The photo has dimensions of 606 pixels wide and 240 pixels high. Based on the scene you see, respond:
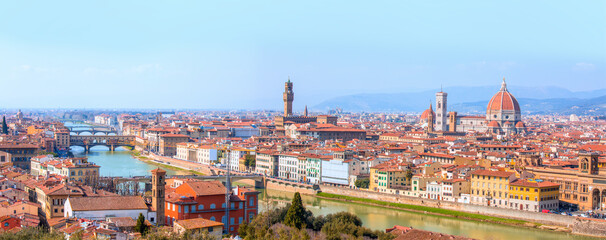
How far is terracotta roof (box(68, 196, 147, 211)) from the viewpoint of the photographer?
16438 millimetres

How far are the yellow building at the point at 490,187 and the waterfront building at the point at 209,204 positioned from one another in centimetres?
858

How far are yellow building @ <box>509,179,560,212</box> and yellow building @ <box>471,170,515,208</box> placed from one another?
25cm

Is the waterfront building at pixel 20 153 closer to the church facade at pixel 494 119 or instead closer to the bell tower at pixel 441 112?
the church facade at pixel 494 119

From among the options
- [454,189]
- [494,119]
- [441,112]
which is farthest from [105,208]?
[441,112]

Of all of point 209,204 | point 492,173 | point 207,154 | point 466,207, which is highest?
point 492,173

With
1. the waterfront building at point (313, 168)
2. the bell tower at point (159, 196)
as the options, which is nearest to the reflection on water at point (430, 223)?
the waterfront building at point (313, 168)

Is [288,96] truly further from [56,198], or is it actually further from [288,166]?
[56,198]

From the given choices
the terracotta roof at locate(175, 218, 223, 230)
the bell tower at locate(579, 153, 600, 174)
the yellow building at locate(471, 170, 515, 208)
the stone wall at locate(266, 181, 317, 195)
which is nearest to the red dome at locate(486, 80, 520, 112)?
the stone wall at locate(266, 181, 317, 195)

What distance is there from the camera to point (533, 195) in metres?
22.9

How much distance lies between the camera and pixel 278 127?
62.8m

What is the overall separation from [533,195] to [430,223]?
3.14 metres

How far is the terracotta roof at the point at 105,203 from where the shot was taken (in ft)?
53.9

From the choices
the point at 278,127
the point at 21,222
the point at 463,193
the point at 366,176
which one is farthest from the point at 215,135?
the point at 21,222

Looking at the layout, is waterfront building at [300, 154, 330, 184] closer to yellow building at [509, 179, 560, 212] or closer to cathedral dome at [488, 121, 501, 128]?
yellow building at [509, 179, 560, 212]
